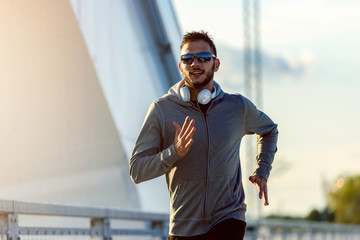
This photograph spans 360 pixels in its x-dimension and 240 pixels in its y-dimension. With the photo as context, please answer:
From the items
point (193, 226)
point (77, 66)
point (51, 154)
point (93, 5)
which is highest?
point (93, 5)

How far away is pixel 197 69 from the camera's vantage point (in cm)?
534

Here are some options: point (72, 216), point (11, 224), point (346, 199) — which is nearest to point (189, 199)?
point (11, 224)

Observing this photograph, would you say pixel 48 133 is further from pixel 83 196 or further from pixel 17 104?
pixel 83 196

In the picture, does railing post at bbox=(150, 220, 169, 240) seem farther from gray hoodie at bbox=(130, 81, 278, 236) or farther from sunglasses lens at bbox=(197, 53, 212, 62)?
sunglasses lens at bbox=(197, 53, 212, 62)

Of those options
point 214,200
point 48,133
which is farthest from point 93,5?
point 214,200

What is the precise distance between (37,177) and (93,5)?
8.23 ft

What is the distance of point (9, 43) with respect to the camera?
991cm

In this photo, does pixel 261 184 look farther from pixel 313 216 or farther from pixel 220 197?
pixel 313 216

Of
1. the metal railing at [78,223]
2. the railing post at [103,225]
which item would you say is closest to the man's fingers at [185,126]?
the metal railing at [78,223]

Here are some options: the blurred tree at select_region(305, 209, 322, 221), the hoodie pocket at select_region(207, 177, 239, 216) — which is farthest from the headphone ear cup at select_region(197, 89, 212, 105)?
the blurred tree at select_region(305, 209, 322, 221)

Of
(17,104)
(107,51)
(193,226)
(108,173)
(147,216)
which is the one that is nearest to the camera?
(193,226)

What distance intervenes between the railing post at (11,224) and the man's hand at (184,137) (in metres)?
1.56

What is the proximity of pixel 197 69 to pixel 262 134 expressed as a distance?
0.82 m

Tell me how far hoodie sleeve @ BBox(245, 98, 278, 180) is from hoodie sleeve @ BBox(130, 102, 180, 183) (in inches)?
26.3
